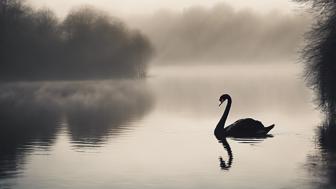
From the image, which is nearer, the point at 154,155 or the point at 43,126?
the point at 154,155

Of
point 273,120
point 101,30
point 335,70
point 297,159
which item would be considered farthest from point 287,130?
point 101,30

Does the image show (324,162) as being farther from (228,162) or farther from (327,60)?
(327,60)

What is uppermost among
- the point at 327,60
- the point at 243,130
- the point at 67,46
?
the point at 67,46

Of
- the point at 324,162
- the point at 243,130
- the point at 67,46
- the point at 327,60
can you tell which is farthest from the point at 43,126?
the point at 67,46

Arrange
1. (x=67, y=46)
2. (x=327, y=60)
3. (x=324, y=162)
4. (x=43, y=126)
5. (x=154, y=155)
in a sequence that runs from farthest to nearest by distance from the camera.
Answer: (x=67, y=46)
(x=43, y=126)
(x=327, y=60)
(x=154, y=155)
(x=324, y=162)

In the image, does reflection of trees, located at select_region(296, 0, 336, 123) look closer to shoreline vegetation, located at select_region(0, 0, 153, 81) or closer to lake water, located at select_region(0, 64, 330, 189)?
Result: lake water, located at select_region(0, 64, 330, 189)

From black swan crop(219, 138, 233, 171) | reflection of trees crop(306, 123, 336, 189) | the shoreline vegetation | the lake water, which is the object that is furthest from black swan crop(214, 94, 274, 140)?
the shoreline vegetation

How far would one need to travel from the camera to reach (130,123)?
39.0 metres

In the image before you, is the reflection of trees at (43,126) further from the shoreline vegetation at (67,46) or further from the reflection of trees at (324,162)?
the shoreline vegetation at (67,46)

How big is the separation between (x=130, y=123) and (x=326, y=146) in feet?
47.9

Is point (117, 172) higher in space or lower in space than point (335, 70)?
lower

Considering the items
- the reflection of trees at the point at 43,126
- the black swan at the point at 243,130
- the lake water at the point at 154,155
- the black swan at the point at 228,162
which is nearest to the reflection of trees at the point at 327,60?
the lake water at the point at 154,155

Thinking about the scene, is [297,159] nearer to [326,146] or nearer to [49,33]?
[326,146]

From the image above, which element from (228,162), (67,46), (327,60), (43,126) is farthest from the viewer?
(67,46)
